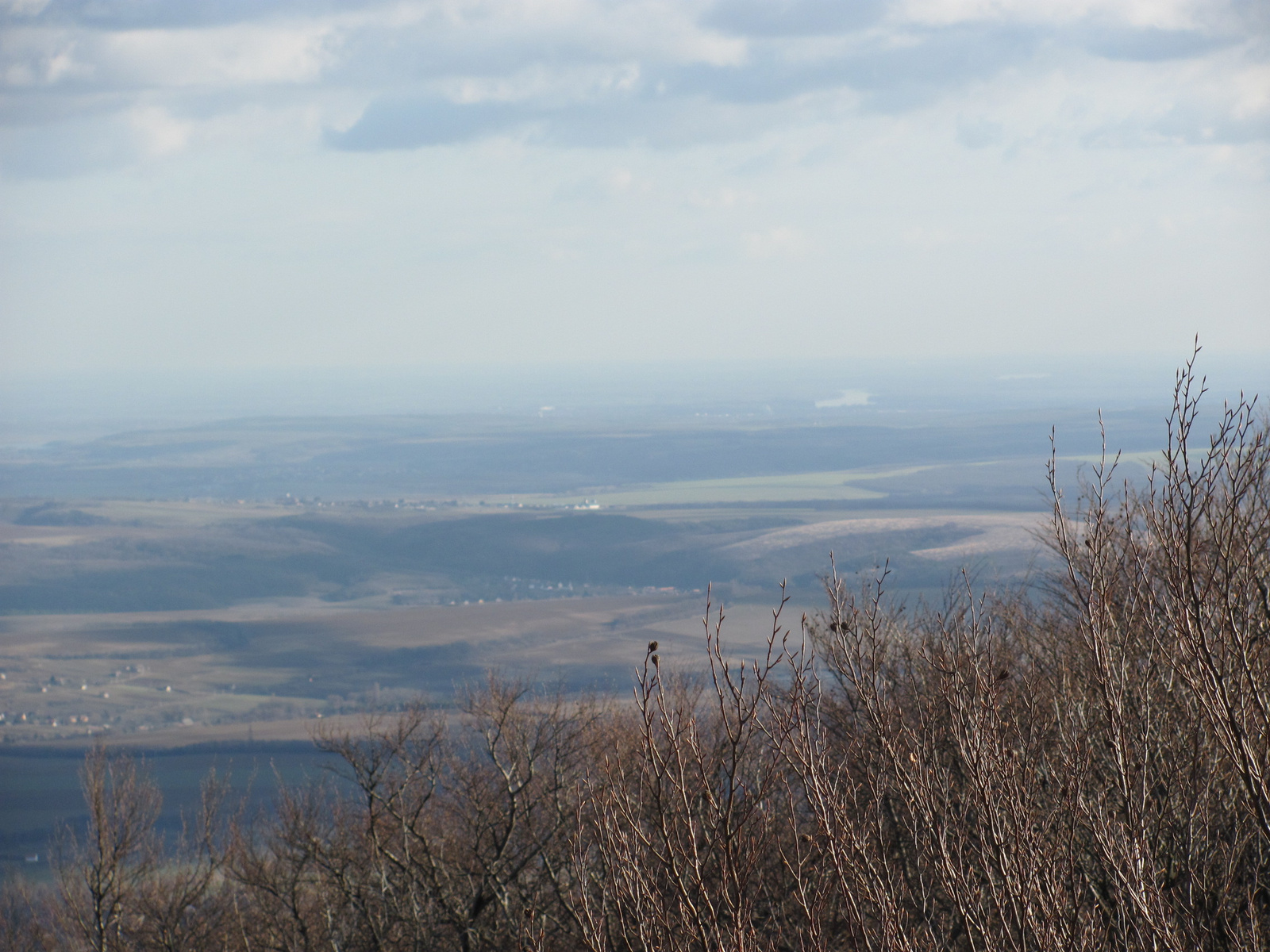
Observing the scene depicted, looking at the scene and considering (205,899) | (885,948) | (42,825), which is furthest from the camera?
(42,825)

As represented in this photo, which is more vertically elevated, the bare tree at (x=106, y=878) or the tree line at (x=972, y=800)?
the tree line at (x=972, y=800)

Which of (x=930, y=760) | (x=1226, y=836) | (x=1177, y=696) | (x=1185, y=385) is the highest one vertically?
(x=1185, y=385)

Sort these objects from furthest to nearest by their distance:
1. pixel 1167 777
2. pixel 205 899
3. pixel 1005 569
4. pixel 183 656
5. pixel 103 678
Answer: pixel 183 656 → pixel 103 678 → pixel 1005 569 → pixel 205 899 → pixel 1167 777

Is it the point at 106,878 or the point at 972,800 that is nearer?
the point at 972,800

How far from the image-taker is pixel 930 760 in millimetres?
8570

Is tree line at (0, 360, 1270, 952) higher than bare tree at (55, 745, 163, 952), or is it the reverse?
tree line at (0, 360, 1270, 952)

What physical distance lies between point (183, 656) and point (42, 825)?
7572cm

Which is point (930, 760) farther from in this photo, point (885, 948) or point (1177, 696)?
point (1177, 696)

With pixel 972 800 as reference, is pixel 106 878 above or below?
below

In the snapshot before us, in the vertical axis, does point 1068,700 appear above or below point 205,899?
above

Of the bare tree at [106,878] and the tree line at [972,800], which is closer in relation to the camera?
the tree line at [972,800]

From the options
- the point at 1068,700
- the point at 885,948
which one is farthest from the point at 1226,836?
the point at 885,948

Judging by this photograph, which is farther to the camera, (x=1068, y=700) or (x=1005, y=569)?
(x=1005, y=569)

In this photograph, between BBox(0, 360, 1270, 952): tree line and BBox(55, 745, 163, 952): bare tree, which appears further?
BBox(55, 745, 163, 952): bare tree
